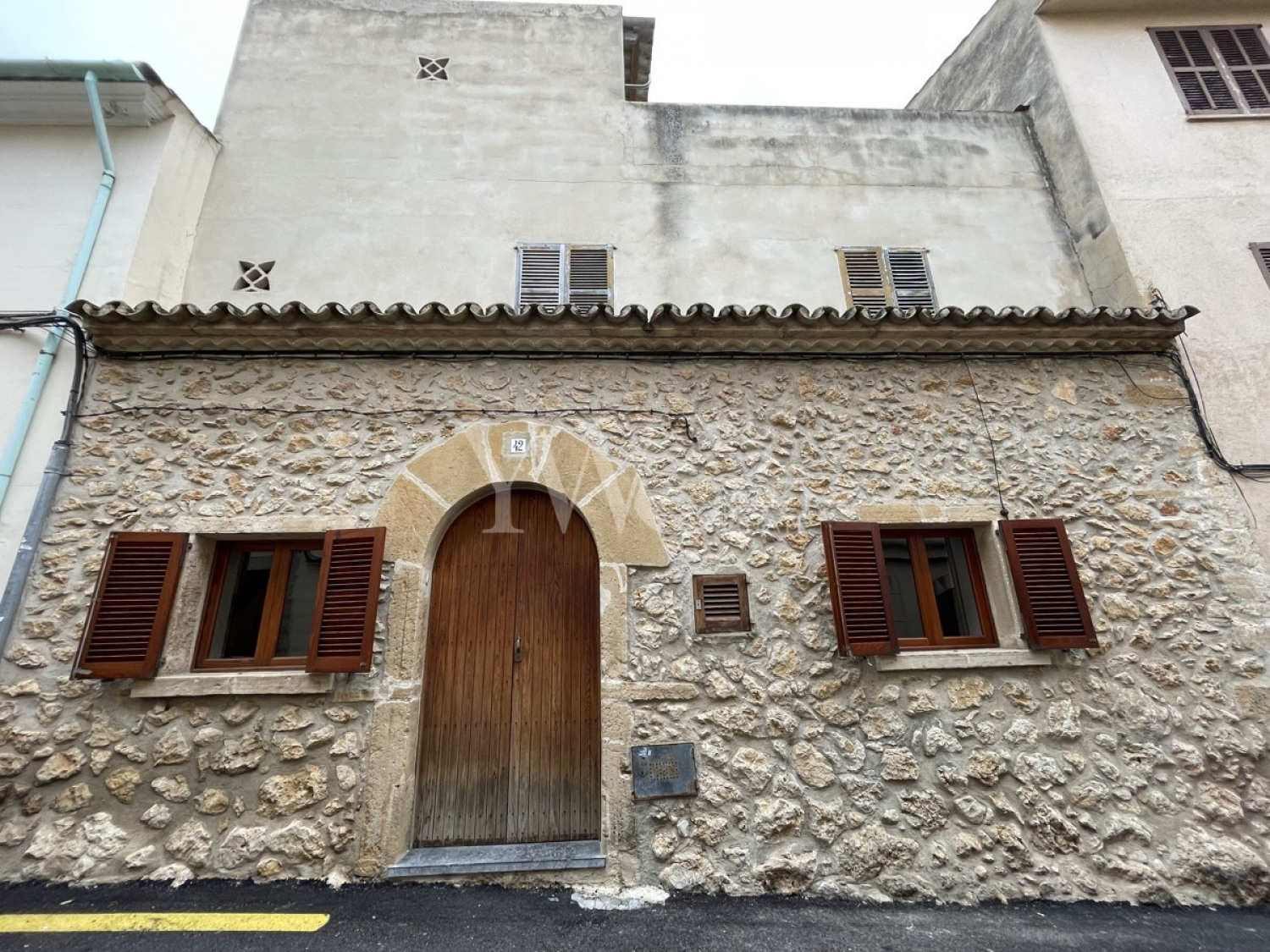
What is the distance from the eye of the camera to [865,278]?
200 inches

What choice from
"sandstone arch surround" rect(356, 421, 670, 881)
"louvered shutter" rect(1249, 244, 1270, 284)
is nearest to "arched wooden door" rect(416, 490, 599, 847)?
"sandstone arch surround" rect(356, 421, 670, 881)

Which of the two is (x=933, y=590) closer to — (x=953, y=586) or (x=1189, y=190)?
(x=953, y=586)

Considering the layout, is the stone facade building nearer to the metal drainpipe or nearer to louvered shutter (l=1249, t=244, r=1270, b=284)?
the metal drainpipe

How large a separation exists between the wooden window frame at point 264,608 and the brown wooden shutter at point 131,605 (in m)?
0.21

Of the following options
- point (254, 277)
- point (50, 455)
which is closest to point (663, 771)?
point (50, 455)

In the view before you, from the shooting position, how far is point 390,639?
10.9 ft

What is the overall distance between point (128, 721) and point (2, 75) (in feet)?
15.8

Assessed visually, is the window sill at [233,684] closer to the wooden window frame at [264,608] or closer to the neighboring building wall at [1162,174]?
the wooden window frame at [264,608]

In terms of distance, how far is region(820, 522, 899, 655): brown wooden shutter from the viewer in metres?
3.29

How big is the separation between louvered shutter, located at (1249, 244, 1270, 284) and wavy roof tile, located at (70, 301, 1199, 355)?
4.58ft

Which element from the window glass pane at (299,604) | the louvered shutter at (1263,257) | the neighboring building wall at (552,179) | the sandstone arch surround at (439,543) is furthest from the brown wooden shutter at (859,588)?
the louvered shutter at (1263,257)

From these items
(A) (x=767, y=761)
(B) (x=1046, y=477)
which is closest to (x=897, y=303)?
(B) (x=1046, y=477)

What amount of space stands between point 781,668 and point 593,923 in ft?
5.16

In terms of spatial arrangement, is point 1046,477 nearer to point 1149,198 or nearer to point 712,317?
point 712,317
